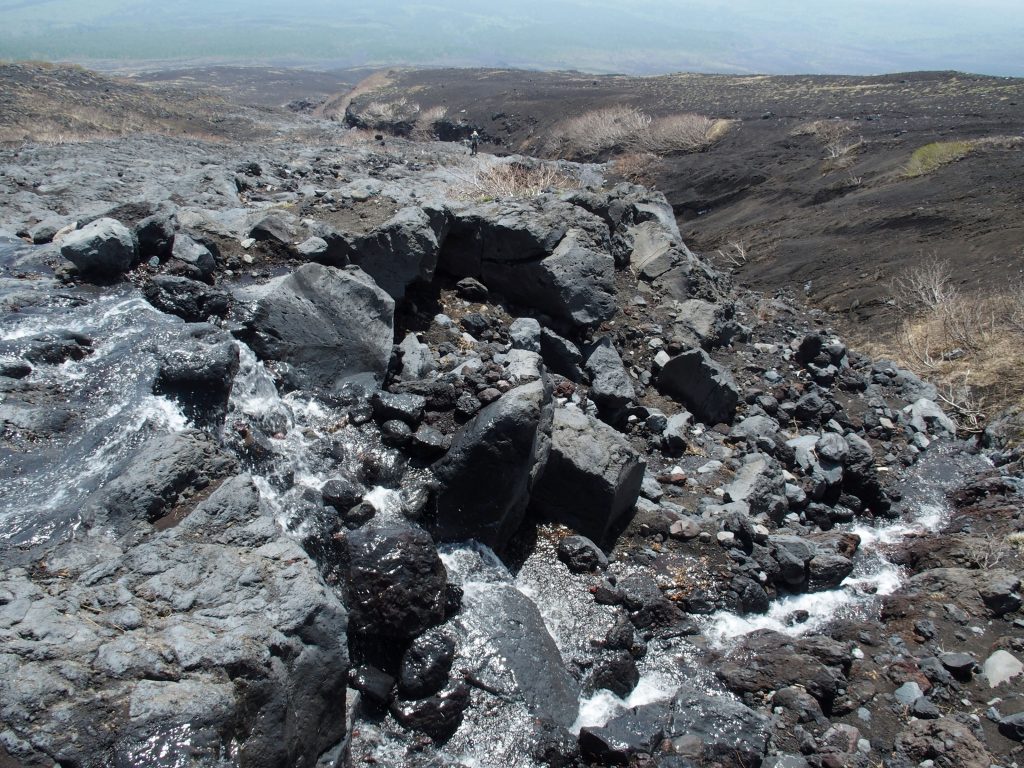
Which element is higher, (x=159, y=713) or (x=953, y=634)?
(x=159, y=713)

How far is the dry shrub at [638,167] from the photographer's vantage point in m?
22.1

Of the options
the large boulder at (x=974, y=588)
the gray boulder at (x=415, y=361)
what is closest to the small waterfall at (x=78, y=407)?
the gray boulder at (x=415, y=361)

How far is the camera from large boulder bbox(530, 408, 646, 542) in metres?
6.05

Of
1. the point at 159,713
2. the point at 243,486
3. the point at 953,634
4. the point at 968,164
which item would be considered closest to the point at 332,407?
the point at 243,486

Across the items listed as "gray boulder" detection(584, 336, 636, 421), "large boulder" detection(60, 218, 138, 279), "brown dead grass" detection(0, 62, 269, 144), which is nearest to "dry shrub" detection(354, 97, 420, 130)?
"brown dead grass" detection(0, 62, 269, 144)

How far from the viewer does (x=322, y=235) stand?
7684 millimetres

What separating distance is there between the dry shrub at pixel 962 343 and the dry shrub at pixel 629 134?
13.5 metres

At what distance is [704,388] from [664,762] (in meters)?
5.06

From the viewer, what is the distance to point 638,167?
2303 cm

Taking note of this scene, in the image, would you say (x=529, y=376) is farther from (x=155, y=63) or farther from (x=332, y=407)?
(x=155, y=63)

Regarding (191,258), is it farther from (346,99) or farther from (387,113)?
(346,99)

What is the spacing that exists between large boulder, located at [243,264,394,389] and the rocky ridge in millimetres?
31

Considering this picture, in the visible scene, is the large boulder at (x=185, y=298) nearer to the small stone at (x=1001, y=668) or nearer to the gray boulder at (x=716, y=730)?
the gray boulder at (x=716, y=730)

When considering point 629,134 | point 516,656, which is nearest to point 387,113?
point 629,134
